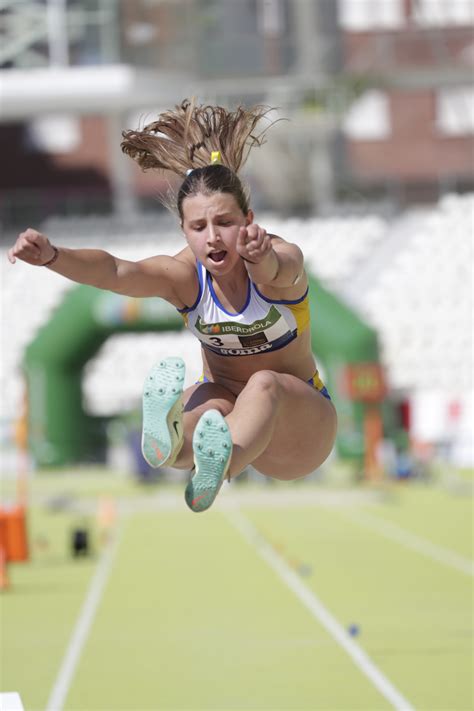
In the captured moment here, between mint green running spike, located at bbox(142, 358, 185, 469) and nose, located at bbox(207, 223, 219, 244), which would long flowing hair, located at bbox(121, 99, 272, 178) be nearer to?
nose, located at bbox(207, 223, 219, 244)

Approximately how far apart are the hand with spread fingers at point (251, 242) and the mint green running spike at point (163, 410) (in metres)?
0.54

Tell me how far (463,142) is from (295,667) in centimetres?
3255

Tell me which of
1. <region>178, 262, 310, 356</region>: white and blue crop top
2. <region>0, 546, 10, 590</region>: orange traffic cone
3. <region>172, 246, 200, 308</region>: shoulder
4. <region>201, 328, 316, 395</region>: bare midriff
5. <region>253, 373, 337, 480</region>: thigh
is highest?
<region>172, 246, 200, 308</region>: shoulder

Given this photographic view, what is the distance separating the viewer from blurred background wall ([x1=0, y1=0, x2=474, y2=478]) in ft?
91.9

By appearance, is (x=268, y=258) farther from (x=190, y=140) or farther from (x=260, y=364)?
(x=190, y=140)

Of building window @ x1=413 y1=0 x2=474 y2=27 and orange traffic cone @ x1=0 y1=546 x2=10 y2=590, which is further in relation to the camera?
building window @ x1=413 y1=0 x2=474 y2=27

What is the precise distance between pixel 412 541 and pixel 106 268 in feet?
30.1

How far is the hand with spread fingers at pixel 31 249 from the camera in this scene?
15.5 feet

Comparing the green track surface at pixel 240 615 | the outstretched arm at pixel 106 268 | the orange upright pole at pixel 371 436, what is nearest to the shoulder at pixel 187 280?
the outstretched arm at pixel 106 268

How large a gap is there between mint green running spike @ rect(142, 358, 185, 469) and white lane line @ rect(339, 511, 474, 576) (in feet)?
21.9

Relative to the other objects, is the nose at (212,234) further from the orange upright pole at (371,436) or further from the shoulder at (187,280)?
the orange upright pole at (371,436)

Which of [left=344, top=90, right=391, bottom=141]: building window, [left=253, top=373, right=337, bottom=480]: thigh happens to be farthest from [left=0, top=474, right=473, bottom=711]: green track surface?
[left=344, top=90, right=391, bottom=141]: building window

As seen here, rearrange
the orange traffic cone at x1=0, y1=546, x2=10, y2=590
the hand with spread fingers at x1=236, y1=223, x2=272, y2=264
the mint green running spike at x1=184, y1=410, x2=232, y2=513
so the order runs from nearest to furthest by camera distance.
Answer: the hand with spread fingers at x1=236, y1=223, x2=272, y2=264, the mint green running spike at x1=184, y1=410, x2=232, y2=513, the orange traffic cone at x1=0, y1=546, x2=10, y2=590

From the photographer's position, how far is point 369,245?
3100 cm
